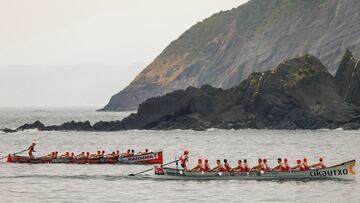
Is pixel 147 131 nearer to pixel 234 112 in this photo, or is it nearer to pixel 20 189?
pixel 234 112

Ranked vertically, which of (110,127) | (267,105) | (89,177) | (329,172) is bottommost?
(329,172)

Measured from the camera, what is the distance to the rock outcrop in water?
15588 cm

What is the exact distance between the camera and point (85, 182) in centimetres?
7644

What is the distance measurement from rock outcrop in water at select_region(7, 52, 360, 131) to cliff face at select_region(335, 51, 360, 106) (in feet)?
0.95

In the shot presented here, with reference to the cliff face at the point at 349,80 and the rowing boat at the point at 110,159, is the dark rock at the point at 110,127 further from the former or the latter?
the rowing boat at the point at 110,159

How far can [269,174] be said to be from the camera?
73.5m

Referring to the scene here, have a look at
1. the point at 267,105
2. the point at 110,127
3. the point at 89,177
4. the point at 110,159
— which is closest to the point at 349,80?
the point at 267,105

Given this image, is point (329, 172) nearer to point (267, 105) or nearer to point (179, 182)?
point (179, 182)

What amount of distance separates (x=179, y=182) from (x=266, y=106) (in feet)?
278

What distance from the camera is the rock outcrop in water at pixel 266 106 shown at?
15588cm

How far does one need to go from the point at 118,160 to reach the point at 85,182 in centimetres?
1858

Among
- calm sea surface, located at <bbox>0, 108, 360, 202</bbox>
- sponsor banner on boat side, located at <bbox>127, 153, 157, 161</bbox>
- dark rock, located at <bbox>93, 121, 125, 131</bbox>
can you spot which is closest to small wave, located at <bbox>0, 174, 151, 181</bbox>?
calm sea surface, located at <bbox>0, 108, 360, 202</bbox>

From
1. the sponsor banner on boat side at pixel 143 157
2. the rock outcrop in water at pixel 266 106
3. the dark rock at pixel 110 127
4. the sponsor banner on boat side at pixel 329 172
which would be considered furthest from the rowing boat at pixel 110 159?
the dark rock at pixel 110 127

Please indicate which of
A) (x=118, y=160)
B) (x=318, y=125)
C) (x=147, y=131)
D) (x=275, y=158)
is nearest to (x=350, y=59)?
(x=318, y=125)
